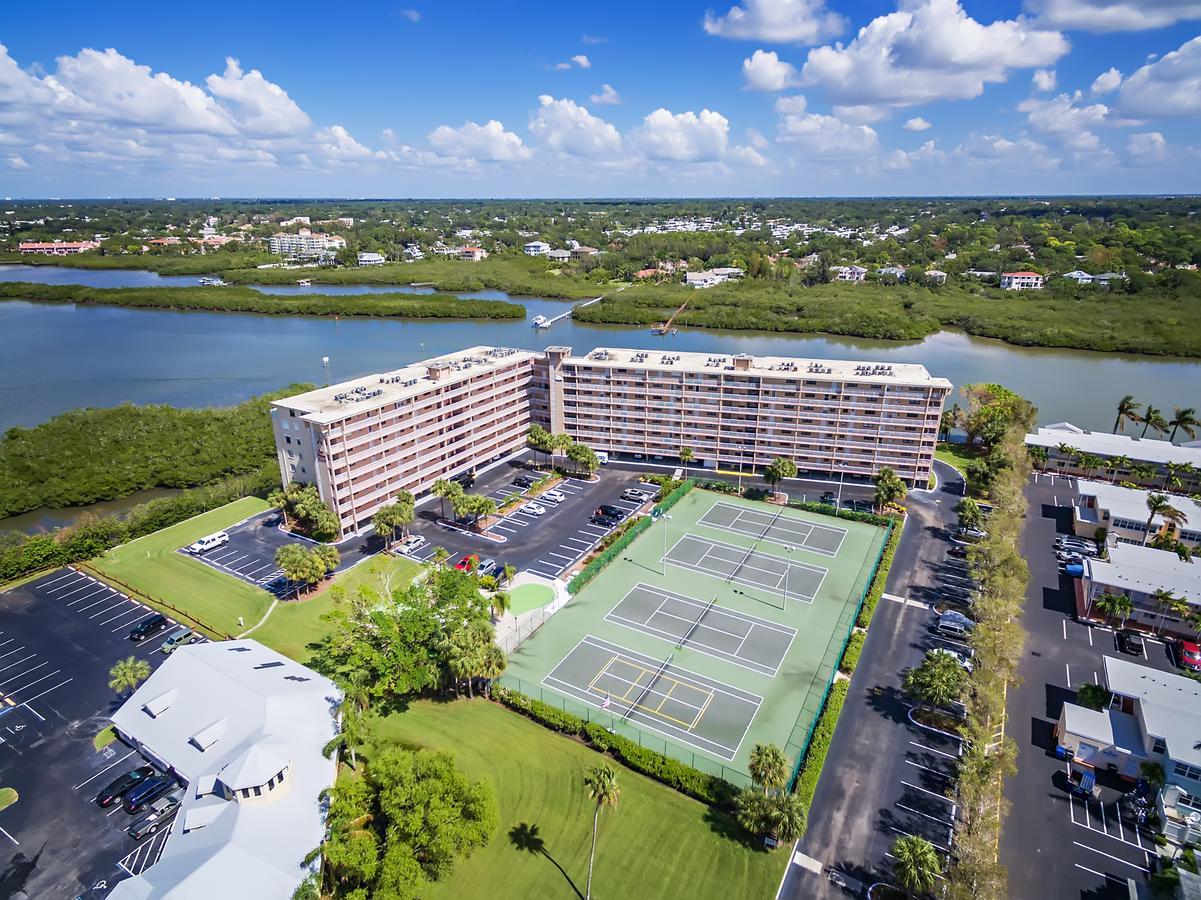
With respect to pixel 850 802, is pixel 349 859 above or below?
above

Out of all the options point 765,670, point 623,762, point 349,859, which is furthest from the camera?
point 765,670

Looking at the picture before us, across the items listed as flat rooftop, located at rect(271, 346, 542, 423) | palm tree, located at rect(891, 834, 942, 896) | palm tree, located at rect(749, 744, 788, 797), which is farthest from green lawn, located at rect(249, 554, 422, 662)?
palm tree, located at rect(891, 834, 942, 896)

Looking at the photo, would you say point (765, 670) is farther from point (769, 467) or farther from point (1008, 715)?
point (769, 467)

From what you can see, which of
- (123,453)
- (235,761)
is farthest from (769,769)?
(123,453)

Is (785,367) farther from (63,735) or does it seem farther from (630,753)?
(63,735)

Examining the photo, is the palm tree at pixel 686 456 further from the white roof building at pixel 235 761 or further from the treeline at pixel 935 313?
the treeline at pixel 935 313

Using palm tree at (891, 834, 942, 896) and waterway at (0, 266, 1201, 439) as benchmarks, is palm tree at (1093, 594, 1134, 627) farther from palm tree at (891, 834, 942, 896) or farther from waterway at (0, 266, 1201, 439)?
waterway at (0, 266, 1201, 439)

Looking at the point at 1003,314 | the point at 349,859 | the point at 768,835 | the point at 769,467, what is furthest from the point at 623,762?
the point at 1003,314

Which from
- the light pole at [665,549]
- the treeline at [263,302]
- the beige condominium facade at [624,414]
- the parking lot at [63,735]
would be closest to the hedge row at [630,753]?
the light pole at [665,549]
